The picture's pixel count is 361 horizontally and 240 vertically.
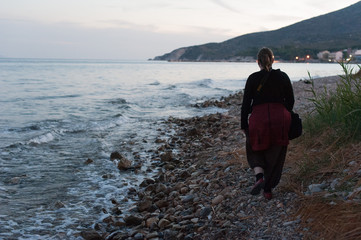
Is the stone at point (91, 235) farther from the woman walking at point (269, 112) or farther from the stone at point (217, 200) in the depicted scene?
the woman walking at point (269, 112)

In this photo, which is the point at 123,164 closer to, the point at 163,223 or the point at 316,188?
the point at 163,223

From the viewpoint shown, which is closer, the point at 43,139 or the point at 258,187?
the point at 258,187

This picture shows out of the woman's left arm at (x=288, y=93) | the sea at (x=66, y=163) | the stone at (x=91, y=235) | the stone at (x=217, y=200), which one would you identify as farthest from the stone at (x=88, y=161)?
the woman's left arm at (x=288, y=93)

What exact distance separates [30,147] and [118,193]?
4702 mm

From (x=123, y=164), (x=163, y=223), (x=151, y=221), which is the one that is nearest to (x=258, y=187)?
(x=163, y=223)

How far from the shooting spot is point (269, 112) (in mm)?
4023

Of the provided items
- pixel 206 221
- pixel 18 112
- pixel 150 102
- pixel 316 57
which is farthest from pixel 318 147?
pixel 316 57

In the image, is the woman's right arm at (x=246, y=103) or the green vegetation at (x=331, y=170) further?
the woman's right arm at (x=246, y=103)

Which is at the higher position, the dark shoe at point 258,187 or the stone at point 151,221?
the dark shoe at point 258,187

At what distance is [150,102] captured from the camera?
2197 cm

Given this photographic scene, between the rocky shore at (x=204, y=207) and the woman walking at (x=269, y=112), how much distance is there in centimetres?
39

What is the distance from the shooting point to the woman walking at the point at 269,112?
4023mm

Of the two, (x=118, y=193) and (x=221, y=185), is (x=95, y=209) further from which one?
(x=221, y=185)

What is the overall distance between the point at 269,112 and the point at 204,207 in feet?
5.17
